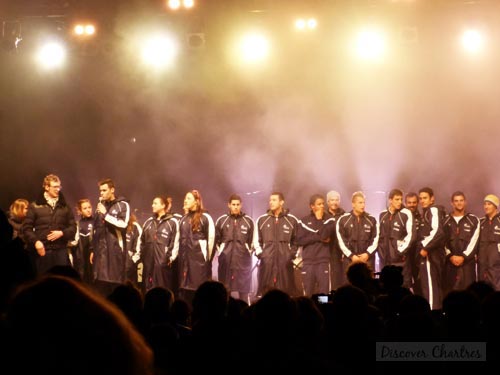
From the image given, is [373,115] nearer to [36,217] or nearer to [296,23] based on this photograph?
[296,23]

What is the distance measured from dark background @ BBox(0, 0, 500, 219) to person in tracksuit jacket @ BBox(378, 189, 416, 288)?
4.02 meters

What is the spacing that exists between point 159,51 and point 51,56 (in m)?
2.48

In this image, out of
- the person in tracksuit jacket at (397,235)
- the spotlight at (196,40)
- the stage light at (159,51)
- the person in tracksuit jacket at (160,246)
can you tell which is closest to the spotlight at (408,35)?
the person in tracksuit jacket at (397,235)

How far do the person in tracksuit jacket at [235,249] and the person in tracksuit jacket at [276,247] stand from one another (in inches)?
8.2

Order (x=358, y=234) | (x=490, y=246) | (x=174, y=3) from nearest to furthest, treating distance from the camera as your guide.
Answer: (x=490, y=246), (x=358, y=234), (x=174, y=3)

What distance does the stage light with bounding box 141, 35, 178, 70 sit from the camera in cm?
1498

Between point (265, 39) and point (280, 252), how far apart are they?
512cm

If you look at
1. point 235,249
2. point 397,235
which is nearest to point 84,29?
point 235,249

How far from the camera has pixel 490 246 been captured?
40.7 ft

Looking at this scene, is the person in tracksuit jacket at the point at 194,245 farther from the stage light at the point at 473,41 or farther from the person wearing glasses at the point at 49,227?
the stage light at the point at 473,41

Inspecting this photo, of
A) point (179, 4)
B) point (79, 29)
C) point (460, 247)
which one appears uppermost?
point (179, 4)

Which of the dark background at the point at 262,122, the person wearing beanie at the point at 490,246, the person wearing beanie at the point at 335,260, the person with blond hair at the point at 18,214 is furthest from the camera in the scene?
the dark background at the point at 262,122

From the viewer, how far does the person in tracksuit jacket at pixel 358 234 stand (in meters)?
12.6

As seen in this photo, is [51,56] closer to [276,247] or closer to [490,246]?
[276,247]
